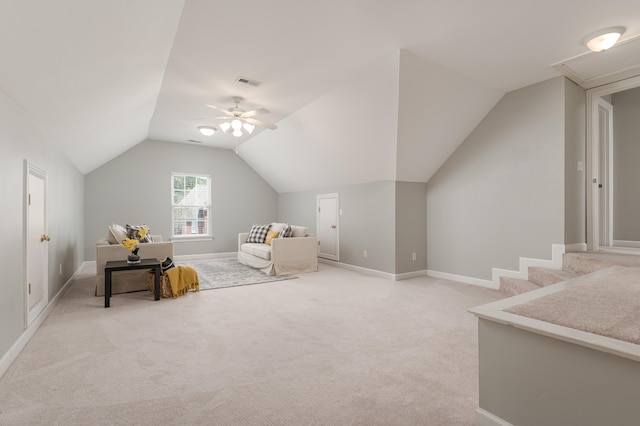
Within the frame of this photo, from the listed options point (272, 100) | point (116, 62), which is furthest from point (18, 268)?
point (272, 100)

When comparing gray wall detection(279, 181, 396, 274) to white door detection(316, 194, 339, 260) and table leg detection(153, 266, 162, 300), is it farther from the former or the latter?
table leg detection(153, 266, 162, 300)

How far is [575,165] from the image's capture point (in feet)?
13.6

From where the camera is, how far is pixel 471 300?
404 centimetres

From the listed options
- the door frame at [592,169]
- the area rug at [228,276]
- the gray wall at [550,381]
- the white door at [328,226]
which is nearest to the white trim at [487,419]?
the gray wall at [550,381]

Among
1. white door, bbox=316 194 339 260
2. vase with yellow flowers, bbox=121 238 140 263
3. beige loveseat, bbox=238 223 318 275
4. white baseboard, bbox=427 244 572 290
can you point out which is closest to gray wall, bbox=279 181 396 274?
white door, bbox=316 194 339 260

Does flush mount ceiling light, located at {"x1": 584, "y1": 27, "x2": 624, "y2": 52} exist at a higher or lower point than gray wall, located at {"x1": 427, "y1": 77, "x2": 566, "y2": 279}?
higher

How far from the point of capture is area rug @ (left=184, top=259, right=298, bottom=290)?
5051 mm

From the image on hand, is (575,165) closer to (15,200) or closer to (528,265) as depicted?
(528,265)

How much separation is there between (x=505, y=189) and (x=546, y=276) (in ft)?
4.22

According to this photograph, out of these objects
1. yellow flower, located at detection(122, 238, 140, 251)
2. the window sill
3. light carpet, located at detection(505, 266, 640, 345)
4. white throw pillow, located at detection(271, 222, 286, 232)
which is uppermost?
white throw pillow, located at detection(271, 222, 286, 232)

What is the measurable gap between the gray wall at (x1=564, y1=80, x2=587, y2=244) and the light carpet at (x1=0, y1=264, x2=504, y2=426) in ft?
4.71

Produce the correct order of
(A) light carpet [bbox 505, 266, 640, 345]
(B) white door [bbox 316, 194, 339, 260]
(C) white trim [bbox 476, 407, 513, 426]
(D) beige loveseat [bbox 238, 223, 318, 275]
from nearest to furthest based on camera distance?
(A) light carpet [bbox 505, 266, 640, 345] → (C) white trim [bbox 476, 407, 513, 426] → (D) beige loveseat [bbox 238, 223, 318, 275] → (B) white door [bbox 316, 194, 339, 260]

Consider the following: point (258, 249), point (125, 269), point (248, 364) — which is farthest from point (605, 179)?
point (125, 269)

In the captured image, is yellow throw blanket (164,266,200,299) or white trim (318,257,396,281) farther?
white trim (318,257,396,281)
